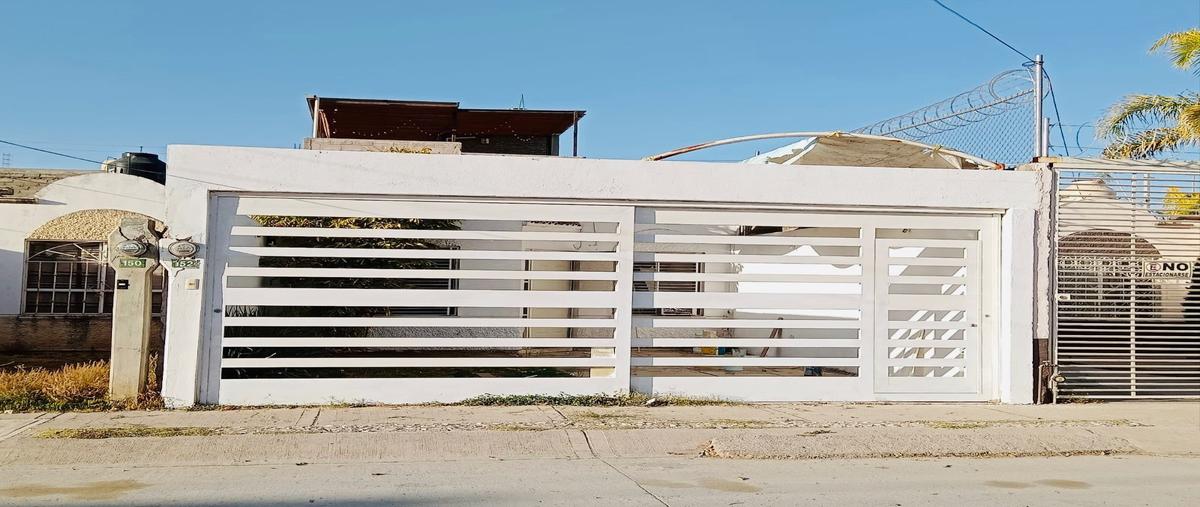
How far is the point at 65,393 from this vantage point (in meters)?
10.2

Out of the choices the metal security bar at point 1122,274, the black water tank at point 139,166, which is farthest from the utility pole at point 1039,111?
the black water tank at point 139,166

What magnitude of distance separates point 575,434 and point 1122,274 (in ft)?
22.9

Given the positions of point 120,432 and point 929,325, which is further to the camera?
point 929,325

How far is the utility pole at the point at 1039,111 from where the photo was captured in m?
11.6

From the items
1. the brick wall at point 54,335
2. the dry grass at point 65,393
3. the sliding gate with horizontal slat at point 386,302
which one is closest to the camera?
the dry grass at point 65,393

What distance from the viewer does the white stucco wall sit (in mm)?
19391

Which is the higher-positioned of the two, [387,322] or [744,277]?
[744,277]

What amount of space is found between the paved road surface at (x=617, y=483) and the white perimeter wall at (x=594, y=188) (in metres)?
2.84

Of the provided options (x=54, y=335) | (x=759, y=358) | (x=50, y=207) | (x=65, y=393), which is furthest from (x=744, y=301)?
(x=50, y=207)

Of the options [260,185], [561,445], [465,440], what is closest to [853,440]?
[561,445]

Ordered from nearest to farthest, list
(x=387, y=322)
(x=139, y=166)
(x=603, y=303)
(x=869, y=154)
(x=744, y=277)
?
(x=387, y=322), (x=603, y=303), (x=744, y=277), (x=869, y=154), (x=139, y=166)

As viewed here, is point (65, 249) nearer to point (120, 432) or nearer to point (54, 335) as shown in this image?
point (54, 335)

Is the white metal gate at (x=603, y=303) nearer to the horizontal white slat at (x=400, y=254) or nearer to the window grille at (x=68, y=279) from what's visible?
the horizontal white slat at (x=400, y=254)

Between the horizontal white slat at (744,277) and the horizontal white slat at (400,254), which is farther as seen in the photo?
the horizontal white slat at (744,277)
